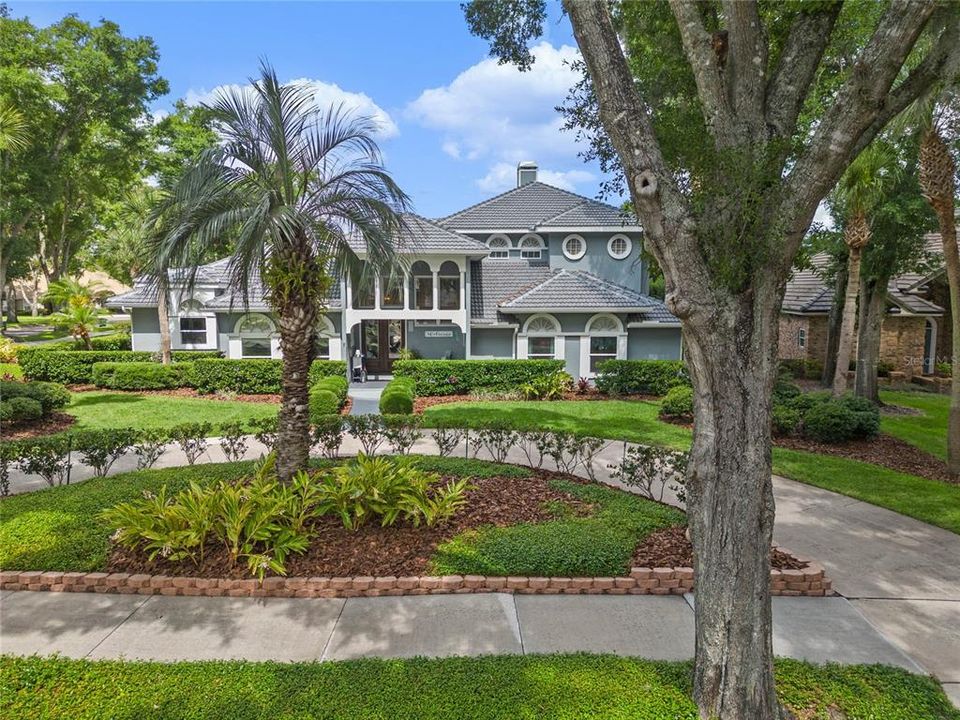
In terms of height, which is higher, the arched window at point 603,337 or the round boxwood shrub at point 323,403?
the arched window at point 603,337

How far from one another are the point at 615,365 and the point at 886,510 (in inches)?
421

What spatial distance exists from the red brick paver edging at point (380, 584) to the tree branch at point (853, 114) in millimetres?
3666

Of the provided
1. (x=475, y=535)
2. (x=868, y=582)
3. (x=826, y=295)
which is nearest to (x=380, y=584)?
(x=475, y=535)

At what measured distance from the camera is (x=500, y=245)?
25.1 metres

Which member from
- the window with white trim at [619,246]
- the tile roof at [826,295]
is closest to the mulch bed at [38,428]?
the window with white trim at [619,246]

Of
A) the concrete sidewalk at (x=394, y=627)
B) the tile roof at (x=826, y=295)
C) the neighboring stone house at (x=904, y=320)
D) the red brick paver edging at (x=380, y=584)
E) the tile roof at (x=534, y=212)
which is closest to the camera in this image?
the concrete sidewalk at (x=394, y=627)

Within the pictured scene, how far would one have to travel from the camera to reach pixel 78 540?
6434mm

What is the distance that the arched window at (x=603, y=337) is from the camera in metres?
20.4

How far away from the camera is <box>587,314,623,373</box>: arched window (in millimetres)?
20391

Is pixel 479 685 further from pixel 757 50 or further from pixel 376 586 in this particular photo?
pixel 757 50

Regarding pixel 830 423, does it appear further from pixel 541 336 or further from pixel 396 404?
pixel 541 336

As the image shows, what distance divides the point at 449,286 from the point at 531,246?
6.00 metres

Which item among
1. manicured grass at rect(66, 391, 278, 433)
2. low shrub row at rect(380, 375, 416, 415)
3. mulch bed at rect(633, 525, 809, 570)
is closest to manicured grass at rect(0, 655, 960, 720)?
mulch bed at rect(633, 525, 809, 570)

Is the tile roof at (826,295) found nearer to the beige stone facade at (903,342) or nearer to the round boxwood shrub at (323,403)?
the beige stone facade at (903,342)
